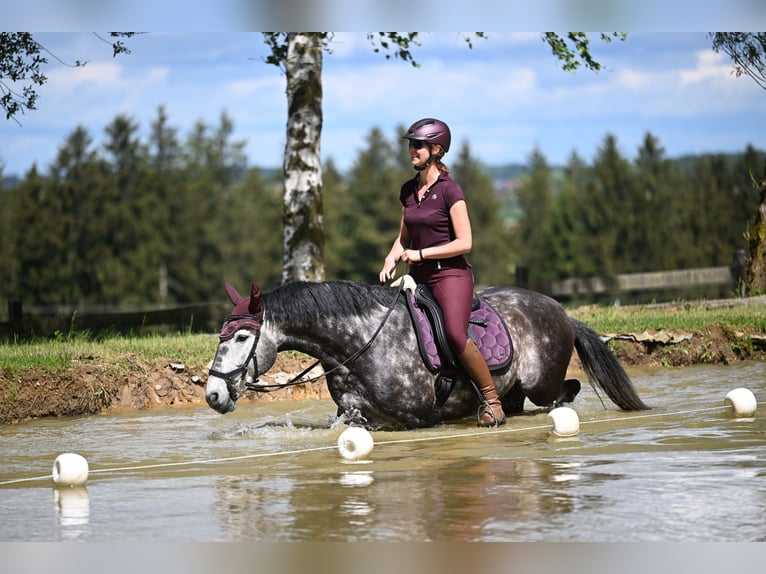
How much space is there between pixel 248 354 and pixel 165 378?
3.68 m

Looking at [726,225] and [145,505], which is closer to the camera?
[145,505]

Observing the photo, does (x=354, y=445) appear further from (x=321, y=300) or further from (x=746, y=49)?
(x=746, y=49)

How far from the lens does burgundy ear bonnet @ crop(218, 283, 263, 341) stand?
28.5 feet

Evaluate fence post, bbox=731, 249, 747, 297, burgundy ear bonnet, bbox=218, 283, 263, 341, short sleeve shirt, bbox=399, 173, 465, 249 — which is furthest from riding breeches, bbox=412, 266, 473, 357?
fence post, bbox=731, 249, 747, 297

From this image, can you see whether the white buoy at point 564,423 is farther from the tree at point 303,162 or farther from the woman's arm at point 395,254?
the tree at point 303,162

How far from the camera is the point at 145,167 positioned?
78438mm

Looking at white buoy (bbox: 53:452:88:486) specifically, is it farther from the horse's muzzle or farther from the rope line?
the horse's muzzle

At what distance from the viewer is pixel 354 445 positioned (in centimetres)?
796

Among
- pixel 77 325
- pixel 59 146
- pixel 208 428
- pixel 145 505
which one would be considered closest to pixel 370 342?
pixel 208 428

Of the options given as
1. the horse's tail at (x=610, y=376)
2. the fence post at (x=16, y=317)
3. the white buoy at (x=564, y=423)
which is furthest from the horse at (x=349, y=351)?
the fence post at (x=16, y=317)

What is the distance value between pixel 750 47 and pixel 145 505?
49.4 feet

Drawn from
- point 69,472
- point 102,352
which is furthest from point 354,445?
point 102,352
